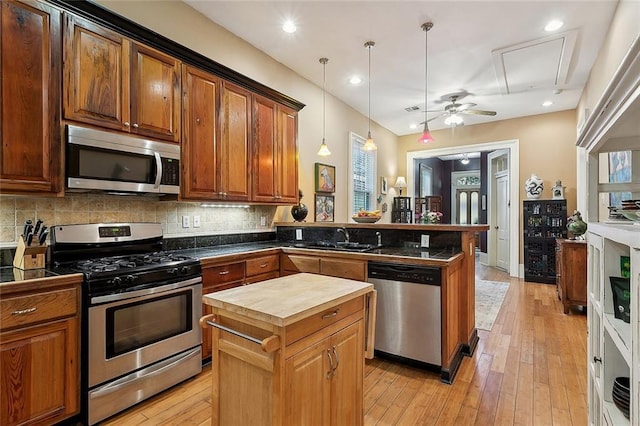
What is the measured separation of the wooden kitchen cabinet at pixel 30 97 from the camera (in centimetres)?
182

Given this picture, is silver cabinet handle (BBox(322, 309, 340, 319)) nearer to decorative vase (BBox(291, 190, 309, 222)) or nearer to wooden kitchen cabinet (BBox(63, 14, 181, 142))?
wooden kitchen cabinet (BBox(63, 14, 181, 142))

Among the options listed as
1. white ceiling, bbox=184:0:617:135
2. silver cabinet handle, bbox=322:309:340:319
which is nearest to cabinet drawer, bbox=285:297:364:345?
silver cabinet handle, bbox=322:309:340:319

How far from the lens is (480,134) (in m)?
6.72

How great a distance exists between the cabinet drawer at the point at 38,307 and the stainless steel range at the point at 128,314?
0.08 m

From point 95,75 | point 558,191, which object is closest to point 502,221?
point 558,191

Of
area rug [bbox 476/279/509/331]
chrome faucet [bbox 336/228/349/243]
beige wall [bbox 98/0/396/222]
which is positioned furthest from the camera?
area rug [bbox 476/279/509/331]

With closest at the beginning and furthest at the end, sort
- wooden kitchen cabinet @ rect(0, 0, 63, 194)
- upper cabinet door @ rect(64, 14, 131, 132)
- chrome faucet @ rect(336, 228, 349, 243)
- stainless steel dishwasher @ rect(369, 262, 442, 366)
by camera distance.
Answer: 1. wooden kitchen cabinet @ rect(0, 0, 63, 194)
2. upper cabinet door @ rect(64, 14, 131, 132)
3. stainless steel dishwasher @ rect(369, 262, 442, 366)
4. chrome faucet @ rect(336, 228, 349, 243)

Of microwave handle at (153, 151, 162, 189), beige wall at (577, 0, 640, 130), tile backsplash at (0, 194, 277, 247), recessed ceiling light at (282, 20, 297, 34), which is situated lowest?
tile backsplash at (0, 194, 277, 247)

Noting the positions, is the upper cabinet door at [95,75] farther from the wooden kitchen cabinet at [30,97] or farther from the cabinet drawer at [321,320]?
the cabinet drawer at [321,320]

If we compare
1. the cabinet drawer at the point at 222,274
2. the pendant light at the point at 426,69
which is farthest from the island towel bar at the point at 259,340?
the pendant light at the point at 426,69

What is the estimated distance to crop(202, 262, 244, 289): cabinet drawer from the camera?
260 cm

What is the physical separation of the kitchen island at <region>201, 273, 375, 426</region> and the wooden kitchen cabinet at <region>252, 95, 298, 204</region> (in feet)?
6.81

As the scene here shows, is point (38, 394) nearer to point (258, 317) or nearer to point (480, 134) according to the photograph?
point (258, 317)

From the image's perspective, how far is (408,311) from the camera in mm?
2527
